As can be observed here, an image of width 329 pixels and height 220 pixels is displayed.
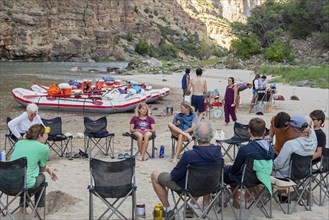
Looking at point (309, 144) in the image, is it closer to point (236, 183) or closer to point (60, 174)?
point (236, 183)

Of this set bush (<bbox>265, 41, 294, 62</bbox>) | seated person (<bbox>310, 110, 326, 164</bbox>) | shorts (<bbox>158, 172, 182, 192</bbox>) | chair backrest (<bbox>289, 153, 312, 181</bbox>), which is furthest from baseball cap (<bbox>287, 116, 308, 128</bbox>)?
bush (<bbox>265, 41, 294, 62</bbox>)

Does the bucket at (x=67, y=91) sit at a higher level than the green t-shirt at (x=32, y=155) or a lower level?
lower

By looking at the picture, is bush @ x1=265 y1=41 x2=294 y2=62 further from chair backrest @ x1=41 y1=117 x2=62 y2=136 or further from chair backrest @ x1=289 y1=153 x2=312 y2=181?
chair backrest @ x1=289 y1=153 x2=312 y2=181

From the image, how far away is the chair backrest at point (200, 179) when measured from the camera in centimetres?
539

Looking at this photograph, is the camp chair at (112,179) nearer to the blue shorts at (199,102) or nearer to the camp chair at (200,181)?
the camp chair at (200,181)

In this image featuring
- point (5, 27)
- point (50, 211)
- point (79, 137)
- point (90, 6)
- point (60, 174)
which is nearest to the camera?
point (50, 211)

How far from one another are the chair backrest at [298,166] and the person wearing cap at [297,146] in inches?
2.0

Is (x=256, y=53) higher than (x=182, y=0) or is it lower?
lower

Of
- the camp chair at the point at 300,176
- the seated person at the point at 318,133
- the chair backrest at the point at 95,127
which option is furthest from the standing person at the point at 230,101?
the camp chair at the point at 300,176

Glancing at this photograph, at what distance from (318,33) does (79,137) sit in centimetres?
5036

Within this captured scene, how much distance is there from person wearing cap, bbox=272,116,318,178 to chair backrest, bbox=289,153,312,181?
0.05 m

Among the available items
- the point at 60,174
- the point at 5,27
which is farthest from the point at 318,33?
the point at 60,174

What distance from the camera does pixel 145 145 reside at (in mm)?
9141

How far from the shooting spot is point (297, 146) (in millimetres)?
6156
